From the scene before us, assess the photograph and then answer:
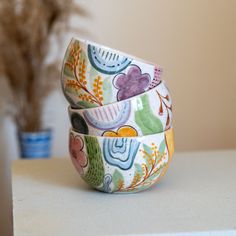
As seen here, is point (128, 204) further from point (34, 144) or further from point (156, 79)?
point (34, 144)

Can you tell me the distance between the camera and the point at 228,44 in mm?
1598

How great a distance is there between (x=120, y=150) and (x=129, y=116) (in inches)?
2.1

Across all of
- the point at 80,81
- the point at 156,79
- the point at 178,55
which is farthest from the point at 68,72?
the point at 178,55

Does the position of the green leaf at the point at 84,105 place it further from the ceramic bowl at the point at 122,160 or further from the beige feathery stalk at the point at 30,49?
the beige feathery stalk at the point at 30,49

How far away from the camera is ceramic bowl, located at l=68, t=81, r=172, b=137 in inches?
30.5

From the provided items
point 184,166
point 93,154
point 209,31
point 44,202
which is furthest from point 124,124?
point 209,31

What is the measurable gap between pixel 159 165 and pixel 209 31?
2.88 feet

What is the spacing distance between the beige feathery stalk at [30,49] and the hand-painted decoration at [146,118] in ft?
2.37

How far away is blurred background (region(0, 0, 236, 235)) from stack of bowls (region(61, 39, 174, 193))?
0.78 metres

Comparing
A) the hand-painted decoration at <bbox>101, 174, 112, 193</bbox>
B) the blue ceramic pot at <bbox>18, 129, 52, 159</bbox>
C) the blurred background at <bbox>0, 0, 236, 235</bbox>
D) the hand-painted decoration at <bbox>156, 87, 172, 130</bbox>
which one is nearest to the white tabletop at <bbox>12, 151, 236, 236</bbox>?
the hand-painted decoration at <bbox>101, 174, 112, 193</bbox>

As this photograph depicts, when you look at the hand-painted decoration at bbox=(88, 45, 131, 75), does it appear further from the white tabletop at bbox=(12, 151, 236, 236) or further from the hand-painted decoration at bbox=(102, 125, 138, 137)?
the white tabletop at bbox=(12, 151, 236, 236)

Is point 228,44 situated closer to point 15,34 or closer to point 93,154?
point 15,34

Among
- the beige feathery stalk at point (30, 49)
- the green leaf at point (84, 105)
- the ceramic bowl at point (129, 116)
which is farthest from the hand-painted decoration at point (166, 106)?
the beige feathery stalk at point (30, 49)

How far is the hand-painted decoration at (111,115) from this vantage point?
2.54 feet
